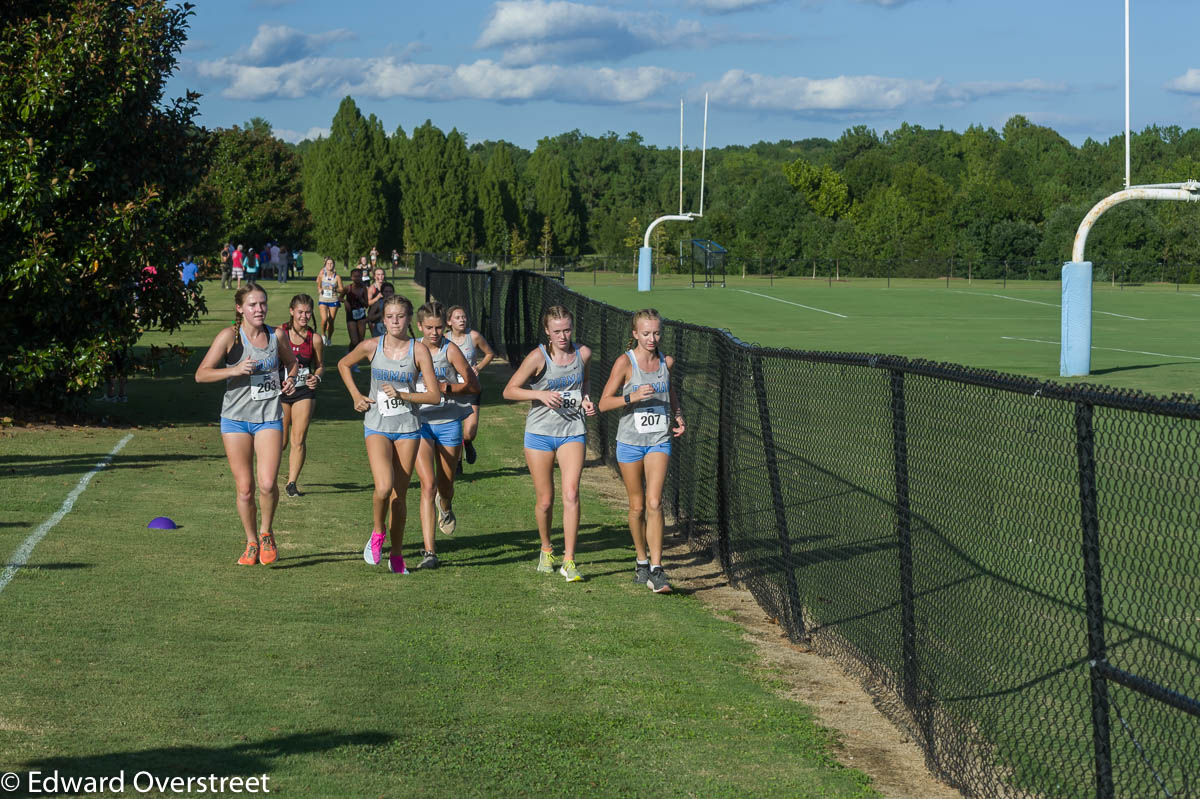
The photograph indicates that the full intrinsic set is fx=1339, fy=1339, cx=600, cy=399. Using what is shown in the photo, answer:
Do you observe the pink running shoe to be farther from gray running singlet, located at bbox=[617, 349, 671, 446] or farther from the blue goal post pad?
the blue goal post pad

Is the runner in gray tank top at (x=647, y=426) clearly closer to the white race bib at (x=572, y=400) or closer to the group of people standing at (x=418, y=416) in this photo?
the group of people standing at (x=418, y=416)

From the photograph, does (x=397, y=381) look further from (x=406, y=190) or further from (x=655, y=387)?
(x=406, y=190)

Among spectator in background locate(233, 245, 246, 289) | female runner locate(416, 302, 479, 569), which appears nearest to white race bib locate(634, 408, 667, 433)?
female runner locate(416, 302, 479, 569)

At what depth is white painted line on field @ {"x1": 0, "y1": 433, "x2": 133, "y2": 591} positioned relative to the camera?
8.82 meters

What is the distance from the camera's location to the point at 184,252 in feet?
60.1

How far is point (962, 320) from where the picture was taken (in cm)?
4566

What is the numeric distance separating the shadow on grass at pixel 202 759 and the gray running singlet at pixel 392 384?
11.8 feet

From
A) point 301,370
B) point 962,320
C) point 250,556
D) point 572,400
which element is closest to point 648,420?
point 572,400

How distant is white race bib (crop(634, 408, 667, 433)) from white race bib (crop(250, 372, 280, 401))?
8.19 feet

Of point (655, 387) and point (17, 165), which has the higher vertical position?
point (17, 165)

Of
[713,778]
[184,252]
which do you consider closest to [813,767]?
[713,778]

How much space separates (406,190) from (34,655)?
94.4 meters

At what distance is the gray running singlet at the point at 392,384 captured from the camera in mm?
9344

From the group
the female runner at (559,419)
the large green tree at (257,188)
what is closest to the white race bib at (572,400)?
the female runner at (559,419)
